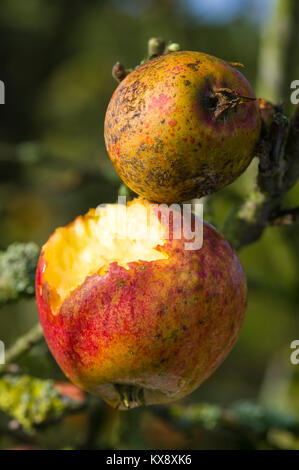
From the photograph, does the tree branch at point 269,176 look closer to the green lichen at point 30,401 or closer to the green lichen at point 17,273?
the green lichen at point 17,273

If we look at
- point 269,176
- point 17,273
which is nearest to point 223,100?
point 269,176

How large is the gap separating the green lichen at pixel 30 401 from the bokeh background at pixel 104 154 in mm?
49

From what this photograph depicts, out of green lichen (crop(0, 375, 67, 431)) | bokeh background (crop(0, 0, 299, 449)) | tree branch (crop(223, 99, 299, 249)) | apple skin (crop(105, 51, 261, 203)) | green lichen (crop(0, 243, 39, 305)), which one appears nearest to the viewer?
apple skin (crop(105, 51, 261, 203))

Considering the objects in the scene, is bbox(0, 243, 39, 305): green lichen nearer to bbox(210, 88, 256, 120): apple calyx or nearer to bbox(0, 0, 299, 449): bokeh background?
bbox(0, 0, 299, 449): bokeh background

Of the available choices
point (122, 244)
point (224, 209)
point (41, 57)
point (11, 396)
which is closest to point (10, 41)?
point (41, 57)

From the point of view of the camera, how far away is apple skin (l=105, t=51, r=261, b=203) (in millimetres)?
808

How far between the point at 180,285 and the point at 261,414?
85cm

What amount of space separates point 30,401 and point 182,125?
861 mm

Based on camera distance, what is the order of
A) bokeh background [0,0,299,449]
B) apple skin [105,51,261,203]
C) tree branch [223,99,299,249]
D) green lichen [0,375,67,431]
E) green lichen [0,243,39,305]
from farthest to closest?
bokeh background [0,0,299,449] < green lichen [0,375,67,431] < green lichen [0,243,39,305] < tree branch [223,99,299,249] < apple skin [105,51,261,203]

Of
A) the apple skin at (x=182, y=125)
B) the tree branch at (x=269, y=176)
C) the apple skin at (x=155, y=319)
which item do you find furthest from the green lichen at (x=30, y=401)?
the apple skin at (x=182, y=125)

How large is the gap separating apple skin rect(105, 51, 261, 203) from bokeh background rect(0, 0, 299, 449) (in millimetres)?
765

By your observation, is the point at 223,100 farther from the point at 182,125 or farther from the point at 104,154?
the point at 104,154

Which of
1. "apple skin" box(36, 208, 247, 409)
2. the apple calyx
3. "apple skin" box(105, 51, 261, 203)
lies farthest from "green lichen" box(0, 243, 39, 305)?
the apple calyx

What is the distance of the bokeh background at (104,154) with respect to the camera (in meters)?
1.66
